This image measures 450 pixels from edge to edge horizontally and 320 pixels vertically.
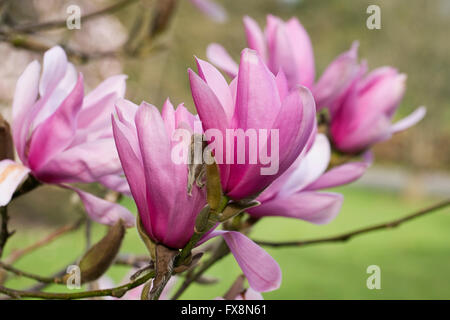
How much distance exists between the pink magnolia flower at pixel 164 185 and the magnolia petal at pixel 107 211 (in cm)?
5

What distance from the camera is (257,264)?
12.6 inches

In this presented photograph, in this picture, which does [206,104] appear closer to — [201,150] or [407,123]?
[201,150]

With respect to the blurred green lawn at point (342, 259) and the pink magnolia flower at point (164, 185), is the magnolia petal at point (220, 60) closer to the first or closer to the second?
the pink magnolia flower at point (164, 185)

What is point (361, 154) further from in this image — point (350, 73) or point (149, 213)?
point (149, 213)

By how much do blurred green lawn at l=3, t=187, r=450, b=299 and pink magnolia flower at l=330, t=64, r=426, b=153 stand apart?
2.75m

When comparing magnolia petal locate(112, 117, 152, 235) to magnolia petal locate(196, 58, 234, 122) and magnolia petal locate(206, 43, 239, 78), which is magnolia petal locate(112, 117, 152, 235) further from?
magnolia petal locate(206, 43, 239, 78)

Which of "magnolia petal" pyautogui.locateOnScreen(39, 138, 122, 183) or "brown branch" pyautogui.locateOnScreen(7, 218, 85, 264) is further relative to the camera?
"brown branch" pyautogui.locateOnScreen(7, 218, 85, 264)

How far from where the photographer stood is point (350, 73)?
539 millimetres

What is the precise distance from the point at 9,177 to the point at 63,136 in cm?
4

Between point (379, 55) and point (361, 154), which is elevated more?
point (361, 154)

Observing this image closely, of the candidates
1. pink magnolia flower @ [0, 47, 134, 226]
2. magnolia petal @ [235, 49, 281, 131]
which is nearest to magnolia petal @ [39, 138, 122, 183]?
pink magnolia flower @ [0, 47, 134, 226]

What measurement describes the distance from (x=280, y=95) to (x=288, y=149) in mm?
37

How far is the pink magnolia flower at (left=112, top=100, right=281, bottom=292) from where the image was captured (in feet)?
0.99
